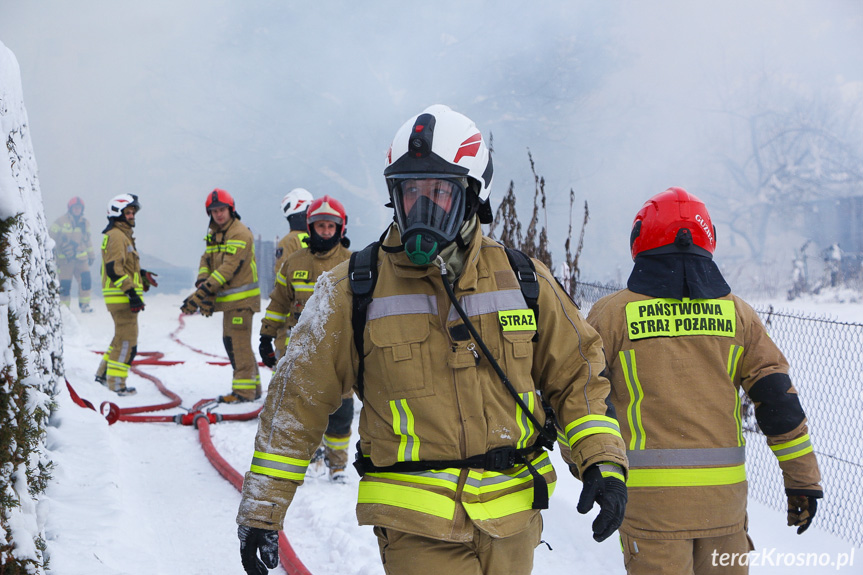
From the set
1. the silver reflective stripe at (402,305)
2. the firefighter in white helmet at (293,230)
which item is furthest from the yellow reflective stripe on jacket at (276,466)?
the firefighter in white helmet at (293,230)

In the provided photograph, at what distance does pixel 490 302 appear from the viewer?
2.09 metres

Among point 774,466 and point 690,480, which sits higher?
point 690,480

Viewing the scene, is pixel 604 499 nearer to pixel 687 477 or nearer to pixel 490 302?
pixel 490 302

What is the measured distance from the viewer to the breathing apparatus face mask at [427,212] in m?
1.97

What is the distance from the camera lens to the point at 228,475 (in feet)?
17.3

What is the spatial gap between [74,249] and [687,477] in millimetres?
19018

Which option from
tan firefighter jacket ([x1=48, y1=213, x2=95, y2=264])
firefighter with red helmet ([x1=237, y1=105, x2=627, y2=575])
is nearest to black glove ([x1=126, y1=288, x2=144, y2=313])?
firefighter with red helmet ([x1=237, y1=105, x2=627, y2=575])

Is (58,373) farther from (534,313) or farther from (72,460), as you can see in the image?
(534,313)

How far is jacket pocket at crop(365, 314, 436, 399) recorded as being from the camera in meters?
2.01

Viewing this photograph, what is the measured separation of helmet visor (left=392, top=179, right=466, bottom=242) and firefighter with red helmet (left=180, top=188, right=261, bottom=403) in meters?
5.84

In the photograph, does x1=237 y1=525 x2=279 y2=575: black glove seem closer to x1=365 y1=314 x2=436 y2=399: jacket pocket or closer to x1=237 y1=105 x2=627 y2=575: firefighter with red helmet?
x1=237 y1=105 x2=627 y2=575: firefighter with red helmet

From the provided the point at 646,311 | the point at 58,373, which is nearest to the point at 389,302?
the point at 646,311

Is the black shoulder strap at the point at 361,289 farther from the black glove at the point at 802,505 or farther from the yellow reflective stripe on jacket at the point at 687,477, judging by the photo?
the black glove at the point at 802,505

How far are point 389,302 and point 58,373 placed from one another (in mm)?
4300
